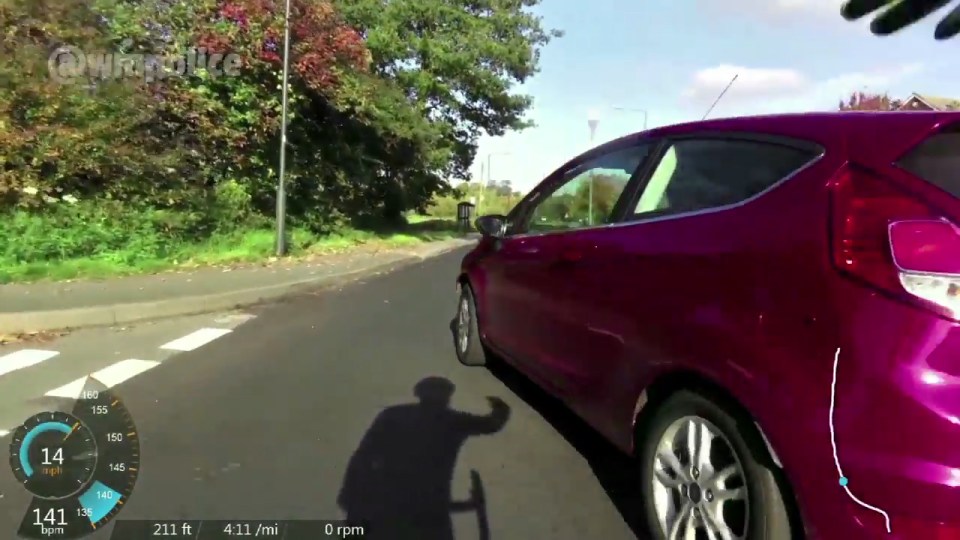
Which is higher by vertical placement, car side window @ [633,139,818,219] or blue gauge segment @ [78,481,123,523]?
car side window @ [633,139,818,219]

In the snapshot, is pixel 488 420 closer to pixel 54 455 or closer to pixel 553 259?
pixel 553 259

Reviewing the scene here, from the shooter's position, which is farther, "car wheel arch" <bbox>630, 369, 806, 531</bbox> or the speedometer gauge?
the speedometer gauge

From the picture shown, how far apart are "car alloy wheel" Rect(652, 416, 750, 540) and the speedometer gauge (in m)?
2.38

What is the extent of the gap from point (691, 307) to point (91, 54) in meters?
13.0

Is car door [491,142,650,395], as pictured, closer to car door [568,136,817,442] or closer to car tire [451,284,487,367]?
car door [568,136,817,442]

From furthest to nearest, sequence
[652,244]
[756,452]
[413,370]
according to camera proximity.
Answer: [413,370] → [652,244] → [756,452]

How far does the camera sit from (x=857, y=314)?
2.15m

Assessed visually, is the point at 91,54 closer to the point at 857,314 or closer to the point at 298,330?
the point at 298,330

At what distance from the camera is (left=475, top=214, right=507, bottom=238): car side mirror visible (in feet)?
17.6

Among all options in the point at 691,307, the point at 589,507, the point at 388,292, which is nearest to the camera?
the point at 691,307

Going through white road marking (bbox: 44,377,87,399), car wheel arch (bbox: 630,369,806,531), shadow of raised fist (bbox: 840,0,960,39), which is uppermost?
shadow of raised fist (bbox: 840,0,960,39)

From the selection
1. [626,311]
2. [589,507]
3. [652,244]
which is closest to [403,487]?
[589,507]

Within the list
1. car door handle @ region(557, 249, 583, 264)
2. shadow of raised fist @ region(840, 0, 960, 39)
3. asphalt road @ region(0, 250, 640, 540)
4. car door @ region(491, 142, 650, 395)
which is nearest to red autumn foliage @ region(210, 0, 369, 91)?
asphalt road @ region(0, 250, 640, 540)

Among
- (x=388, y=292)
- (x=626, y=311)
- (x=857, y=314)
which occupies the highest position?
(x=857, y=314)
